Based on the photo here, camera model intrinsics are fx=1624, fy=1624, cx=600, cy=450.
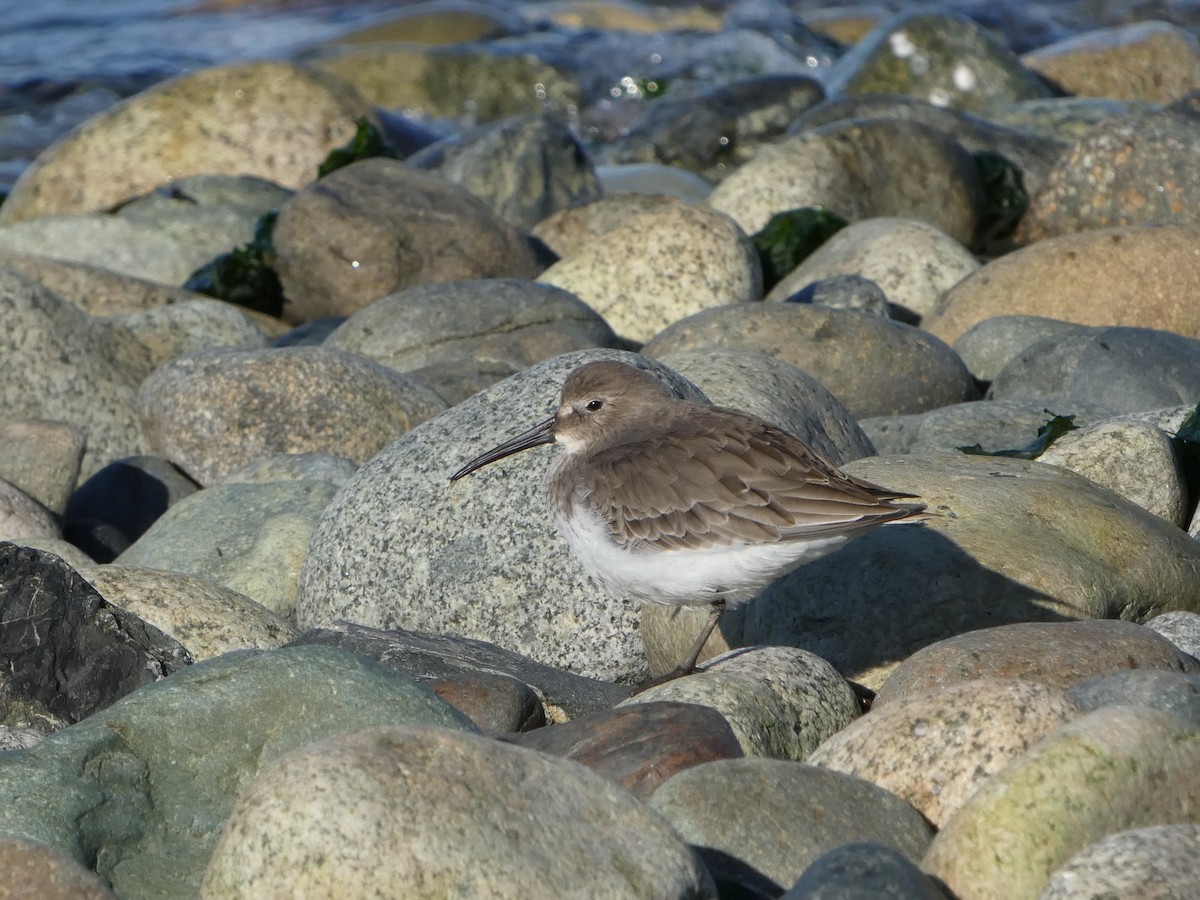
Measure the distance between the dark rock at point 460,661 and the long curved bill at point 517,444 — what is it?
75 cm

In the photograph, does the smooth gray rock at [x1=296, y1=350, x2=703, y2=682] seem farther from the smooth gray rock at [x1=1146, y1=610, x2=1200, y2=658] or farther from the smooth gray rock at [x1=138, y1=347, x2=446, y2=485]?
the smooth gray rock at [x1=1146, y1=610, x2=1200, y2=658]

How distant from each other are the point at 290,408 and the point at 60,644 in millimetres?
3205

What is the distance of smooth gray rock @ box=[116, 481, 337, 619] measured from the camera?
7.94m

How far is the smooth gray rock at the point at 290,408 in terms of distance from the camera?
30.4ft

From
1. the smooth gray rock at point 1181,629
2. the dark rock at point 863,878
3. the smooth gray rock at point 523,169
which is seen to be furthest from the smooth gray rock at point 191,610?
the smooth gray rock at point 523,169

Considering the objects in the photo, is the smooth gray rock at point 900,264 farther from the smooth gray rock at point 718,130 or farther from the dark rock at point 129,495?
the smooth gray rock at point 718,130

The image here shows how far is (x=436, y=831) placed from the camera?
156 inches

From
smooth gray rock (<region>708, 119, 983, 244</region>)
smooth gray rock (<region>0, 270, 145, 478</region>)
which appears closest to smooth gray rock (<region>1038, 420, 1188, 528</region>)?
smooth gray rock (<region>0, 270, 145, 478</region>)

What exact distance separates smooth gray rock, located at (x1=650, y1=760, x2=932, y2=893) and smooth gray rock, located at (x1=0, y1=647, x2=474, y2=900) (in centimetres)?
77

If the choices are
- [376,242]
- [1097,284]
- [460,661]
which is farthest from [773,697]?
[376,242]

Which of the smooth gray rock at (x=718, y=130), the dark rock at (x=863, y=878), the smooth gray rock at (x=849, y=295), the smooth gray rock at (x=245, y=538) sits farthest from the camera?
the smooth gray rock at (x=718, y=130)

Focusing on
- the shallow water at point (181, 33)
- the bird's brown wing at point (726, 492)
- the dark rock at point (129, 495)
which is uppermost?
the bird's brown wing at point (726, 492)

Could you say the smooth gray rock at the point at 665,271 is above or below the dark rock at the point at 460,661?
below

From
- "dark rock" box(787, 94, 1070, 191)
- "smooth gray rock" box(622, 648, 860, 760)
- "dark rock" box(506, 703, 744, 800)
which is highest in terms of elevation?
"dark rock" box(506, 703, 744, 800)
